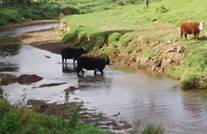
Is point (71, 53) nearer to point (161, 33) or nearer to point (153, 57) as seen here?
point (153, 57)

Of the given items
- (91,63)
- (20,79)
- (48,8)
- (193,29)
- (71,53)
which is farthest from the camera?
(48,8)

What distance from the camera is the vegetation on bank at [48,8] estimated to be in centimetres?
7087

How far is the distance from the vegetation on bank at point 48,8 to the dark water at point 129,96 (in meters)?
40.0

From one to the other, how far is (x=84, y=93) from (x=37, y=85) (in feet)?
10.2

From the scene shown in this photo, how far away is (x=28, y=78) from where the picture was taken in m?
26.5

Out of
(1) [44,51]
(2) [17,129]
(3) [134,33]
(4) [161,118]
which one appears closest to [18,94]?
(4) [161,118]

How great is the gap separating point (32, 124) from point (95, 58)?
1362 centimetres

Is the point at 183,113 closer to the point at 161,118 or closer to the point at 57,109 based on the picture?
the point at 161,118

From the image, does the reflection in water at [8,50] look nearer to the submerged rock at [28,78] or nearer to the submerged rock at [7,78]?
the submerged rock at [7,78]

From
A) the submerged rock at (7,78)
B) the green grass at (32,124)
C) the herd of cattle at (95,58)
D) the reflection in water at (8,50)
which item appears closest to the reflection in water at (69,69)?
the herd of cattle at (95,58)

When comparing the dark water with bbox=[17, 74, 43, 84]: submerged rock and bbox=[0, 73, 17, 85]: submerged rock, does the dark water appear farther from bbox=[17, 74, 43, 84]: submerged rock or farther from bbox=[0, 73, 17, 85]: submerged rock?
bbox=[0, 73, 17, 85]: submerged rock

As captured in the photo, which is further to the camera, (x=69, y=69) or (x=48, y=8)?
(x=48, y=8)

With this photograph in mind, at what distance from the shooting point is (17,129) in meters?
13.9

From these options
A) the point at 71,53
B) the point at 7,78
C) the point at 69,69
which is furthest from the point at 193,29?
the point at 7,78
